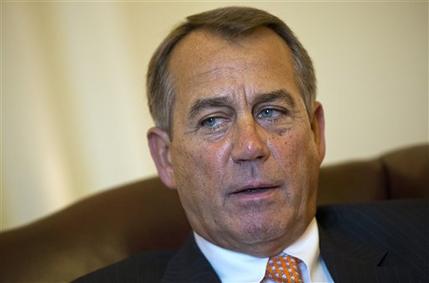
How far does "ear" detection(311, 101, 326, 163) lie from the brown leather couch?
0.32 metres

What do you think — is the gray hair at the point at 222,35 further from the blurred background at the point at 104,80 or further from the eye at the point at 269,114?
the blurred background at the point at 104,80

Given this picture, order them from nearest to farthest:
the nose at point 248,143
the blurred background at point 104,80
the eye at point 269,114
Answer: the nose at point 248,143 → the eye at point 269,114 → the blurred background at point 104,80

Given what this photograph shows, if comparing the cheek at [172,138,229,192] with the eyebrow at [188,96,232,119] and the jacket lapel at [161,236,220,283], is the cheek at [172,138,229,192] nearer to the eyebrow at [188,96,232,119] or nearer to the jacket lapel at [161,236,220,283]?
the eyebrow at [188,96,232,119]

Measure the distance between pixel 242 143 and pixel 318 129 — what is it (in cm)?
35

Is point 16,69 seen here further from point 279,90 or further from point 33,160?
point 279,90

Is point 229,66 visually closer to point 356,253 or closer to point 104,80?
point 356,253

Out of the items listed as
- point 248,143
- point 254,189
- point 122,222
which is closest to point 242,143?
point 248,143

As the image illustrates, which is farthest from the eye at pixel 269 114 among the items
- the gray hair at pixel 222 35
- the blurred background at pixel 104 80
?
the blurred background at pixel 104 80

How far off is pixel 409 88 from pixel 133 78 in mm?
1388

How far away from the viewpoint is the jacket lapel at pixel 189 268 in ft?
3.96

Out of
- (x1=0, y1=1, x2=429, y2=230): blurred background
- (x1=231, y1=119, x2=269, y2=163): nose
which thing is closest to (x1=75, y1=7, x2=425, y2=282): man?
(x1=231, y1=119, x2=269, y2=163): nose

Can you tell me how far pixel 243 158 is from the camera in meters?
1.07

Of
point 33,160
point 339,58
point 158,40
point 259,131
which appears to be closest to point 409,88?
point 339,58

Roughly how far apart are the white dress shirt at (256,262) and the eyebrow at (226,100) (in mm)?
367
